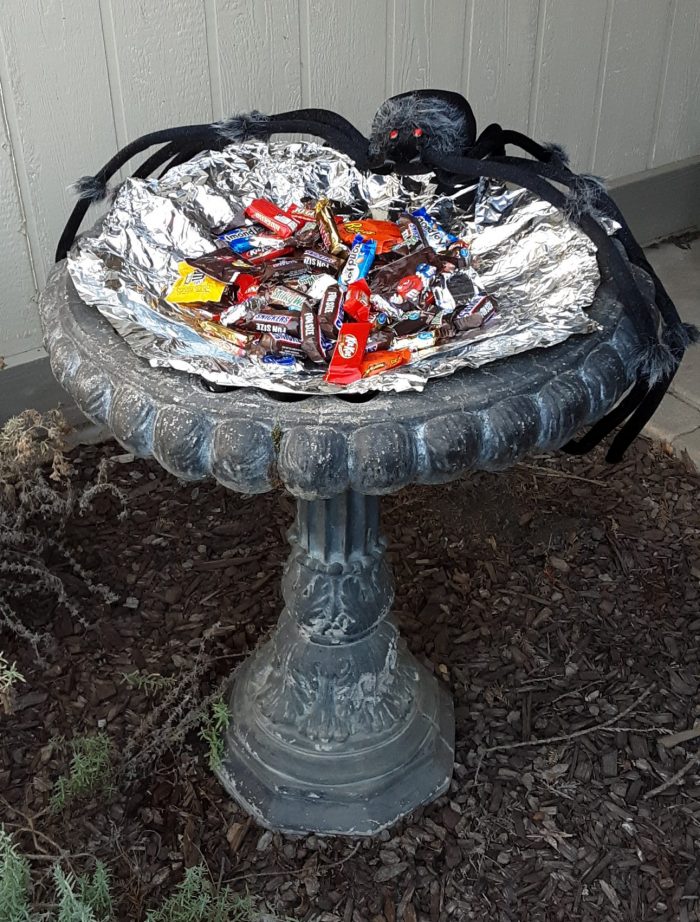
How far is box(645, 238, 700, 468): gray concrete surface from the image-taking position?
3.20 meters

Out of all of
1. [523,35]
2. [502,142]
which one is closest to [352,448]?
[502,142]

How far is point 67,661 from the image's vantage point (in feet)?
7.60

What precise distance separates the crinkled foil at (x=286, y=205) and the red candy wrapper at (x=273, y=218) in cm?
5

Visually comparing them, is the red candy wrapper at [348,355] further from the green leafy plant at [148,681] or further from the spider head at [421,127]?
the green leafy plant at [148,681]

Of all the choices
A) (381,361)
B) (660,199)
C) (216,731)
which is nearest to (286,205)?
(381,361)

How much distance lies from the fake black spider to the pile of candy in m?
0.14

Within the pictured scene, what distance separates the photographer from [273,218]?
6.07ft

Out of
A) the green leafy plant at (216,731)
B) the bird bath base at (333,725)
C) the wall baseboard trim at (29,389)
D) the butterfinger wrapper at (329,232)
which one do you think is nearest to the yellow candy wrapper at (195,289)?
the butterfinger wrapper at (329,232)

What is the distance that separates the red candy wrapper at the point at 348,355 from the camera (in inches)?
52.7

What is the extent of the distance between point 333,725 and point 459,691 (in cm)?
41

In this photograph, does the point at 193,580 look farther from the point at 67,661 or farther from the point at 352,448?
the point at 352,448

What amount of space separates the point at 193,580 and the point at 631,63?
285 cm

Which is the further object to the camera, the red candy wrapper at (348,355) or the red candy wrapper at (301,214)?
the red candy wrapper at (301,214)

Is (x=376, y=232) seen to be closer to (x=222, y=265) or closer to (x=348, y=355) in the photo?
(x=222, y=265)
